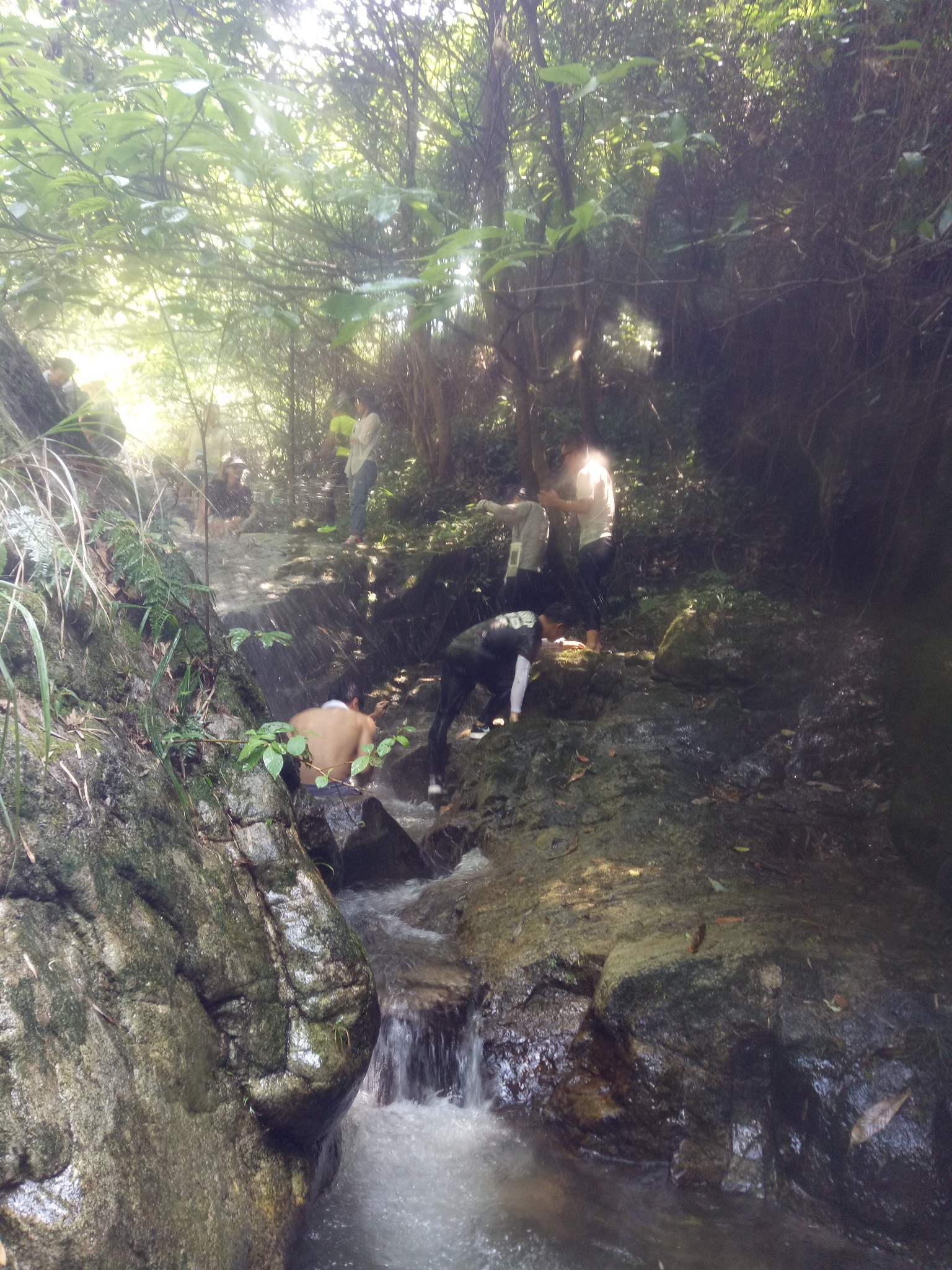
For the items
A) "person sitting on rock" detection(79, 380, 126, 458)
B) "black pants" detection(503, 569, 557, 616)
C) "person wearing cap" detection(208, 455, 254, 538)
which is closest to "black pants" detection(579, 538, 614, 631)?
"black pants" detection(503, 569, 557, 616)

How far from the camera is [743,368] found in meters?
9.18

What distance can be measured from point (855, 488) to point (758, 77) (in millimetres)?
3739

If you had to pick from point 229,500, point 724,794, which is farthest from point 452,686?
point 229,500

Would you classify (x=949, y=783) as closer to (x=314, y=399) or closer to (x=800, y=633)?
(x=800, y=633)

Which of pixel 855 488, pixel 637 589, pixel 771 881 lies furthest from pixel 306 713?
pixel 855 488

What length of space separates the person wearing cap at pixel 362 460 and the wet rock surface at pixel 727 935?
4.96m

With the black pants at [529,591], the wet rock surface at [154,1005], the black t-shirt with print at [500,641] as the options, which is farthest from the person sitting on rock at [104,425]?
the black pants at [529,591]

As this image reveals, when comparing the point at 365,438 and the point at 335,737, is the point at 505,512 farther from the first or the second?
the point at 335,737

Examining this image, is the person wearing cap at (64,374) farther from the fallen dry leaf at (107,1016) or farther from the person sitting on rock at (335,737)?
the fallen dry leaf at (107,1016)

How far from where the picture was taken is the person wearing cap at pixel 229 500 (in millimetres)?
10680

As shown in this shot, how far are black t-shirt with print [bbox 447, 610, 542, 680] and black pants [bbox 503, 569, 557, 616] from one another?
1036mm

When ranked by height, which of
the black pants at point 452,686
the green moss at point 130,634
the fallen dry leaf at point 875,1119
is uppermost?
the black pants at point 452,686

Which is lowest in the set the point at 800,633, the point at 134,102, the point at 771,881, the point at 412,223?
the point at 771,881

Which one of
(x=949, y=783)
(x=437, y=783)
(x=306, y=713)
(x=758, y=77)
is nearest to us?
(x=949, y=783)
